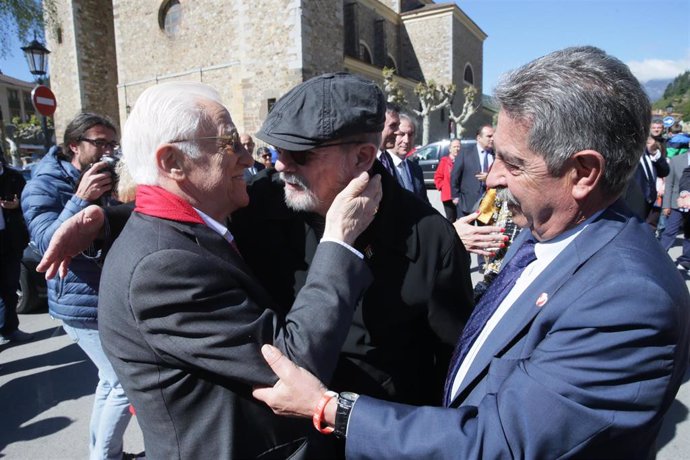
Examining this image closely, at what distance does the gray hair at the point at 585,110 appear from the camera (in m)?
1.03

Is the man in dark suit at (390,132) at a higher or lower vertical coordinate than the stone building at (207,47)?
lower

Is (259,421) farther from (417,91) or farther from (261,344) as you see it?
(417,91)

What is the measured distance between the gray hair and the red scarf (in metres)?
0.98

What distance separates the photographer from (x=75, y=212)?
253 cm

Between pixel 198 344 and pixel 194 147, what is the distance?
61cm

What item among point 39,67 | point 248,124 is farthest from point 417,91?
point 39,67

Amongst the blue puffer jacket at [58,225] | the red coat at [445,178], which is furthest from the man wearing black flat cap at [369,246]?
the red coat at [445,178]

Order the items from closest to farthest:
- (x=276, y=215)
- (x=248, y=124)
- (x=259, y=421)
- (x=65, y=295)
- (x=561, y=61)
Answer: (x=561, y=61), (x=259, y=421), (x=276, y=215), (x=65, y=295), (x=248, y=124)

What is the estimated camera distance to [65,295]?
2660 millimetres

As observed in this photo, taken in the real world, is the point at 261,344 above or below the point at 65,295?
above

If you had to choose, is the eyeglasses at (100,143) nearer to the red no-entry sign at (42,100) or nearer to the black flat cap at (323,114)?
the black flat cap at (323,114)

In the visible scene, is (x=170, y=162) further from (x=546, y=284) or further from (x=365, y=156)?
(x=546, y=284)

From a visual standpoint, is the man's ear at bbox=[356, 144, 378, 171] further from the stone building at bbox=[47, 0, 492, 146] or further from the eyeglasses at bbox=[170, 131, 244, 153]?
the stone building at bbox=[47, 0, 492, 146]

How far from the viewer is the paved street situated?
2982 mm
